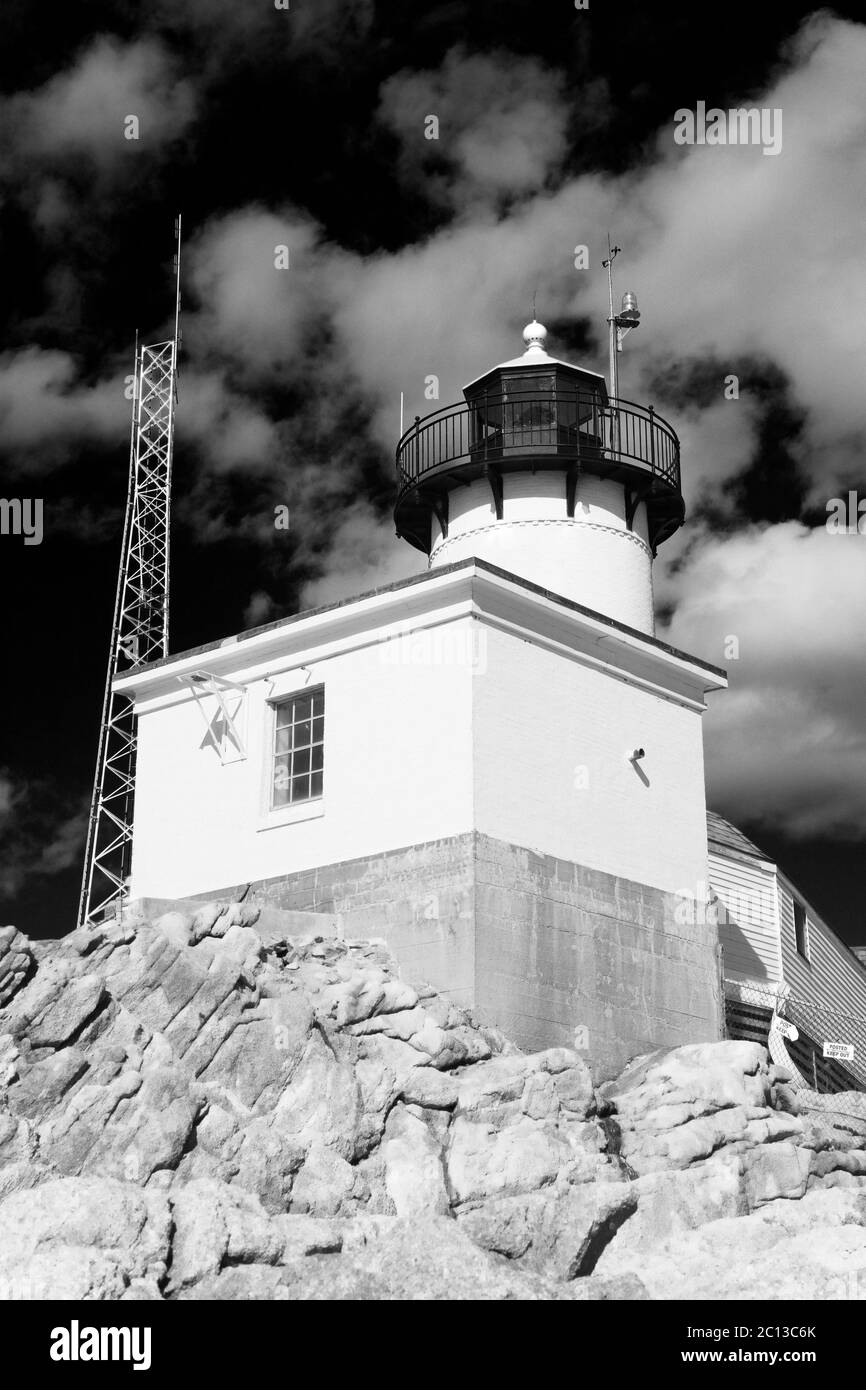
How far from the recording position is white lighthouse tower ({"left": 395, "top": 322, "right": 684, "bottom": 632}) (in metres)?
25.6

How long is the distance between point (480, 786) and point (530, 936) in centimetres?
190

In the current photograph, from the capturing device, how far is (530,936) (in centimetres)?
2038

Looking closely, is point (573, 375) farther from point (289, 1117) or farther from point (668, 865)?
point (289, 1117)

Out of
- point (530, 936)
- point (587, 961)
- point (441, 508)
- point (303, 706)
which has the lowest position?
point (587, 961)

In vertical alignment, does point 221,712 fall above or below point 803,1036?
above

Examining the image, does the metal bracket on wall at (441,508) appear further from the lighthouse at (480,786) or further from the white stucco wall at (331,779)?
the white stucco wall at (331,779)

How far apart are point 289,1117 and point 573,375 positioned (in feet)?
47.3

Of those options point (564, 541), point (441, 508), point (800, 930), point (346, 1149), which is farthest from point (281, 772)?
point (800, 930)

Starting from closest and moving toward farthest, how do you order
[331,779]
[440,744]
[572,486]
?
[440,744] → [331,779] → [572,486]

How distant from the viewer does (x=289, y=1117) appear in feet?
57.2

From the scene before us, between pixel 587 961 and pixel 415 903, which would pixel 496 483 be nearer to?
pixel 415 903
